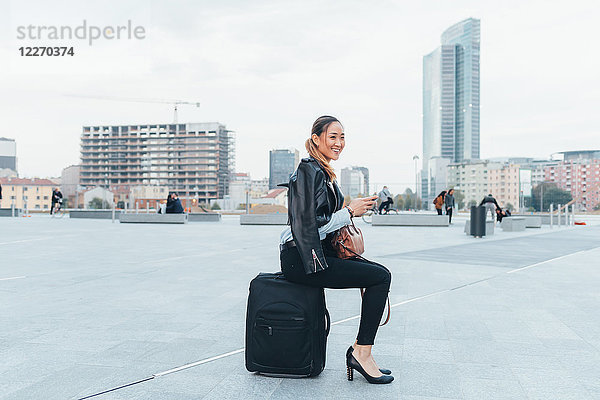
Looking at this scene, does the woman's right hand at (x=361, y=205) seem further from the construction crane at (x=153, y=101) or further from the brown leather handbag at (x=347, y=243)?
the construction crane at (x=153, y=101)

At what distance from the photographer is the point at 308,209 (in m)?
2.86

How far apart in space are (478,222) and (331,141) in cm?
1301

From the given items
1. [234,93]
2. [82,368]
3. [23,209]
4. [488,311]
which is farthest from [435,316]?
[234,93]

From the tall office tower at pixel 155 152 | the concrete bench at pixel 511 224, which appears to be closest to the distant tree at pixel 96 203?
the concrete bench at pixel 511 224

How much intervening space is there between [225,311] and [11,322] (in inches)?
76.7

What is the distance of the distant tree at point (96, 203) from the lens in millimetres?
30377

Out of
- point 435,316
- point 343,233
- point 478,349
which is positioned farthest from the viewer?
point 435,316

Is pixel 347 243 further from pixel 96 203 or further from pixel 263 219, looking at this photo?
pixel 96 203

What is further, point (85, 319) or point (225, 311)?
point (225, 311)

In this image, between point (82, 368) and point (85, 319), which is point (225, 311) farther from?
point (82, 368)

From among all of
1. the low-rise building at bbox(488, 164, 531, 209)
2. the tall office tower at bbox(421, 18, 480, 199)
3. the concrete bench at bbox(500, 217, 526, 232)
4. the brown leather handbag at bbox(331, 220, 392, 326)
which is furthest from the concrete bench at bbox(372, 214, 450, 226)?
the tall office tower at bbox(421, 18, 480, 199)

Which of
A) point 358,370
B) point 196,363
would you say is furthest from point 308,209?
point 196,363

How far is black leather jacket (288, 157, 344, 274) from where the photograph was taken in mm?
2850

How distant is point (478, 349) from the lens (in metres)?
3.80
